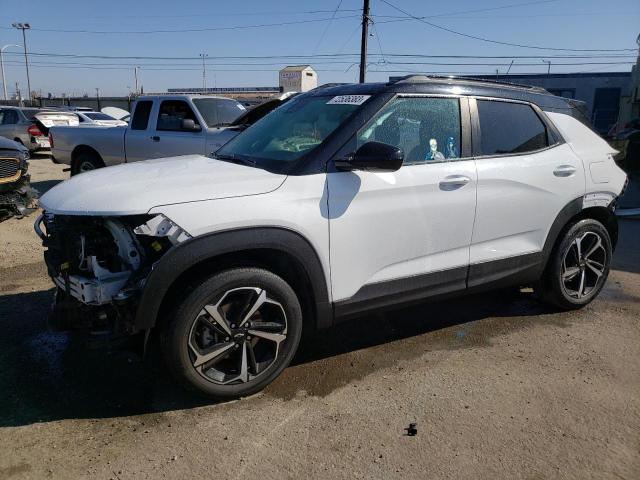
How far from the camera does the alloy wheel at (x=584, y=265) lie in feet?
14.5

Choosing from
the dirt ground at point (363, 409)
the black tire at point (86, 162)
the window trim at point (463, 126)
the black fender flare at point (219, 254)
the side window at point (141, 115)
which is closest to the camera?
the dirt ground at point (363, 409)

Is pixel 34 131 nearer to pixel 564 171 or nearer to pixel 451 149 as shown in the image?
pixel 451 149

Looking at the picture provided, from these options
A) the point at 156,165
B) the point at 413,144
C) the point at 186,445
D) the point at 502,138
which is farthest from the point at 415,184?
the point at 186,445

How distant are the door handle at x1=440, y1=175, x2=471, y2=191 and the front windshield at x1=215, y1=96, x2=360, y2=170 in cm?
77

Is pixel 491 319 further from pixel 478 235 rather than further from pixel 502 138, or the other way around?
pixel 502 138

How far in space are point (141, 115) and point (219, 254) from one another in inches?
288

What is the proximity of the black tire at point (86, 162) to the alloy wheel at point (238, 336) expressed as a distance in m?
8.04

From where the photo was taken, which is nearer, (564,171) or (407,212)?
(407,212)

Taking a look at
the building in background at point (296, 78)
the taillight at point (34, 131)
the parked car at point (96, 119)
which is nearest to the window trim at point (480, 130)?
the parked car at point (96, 119)

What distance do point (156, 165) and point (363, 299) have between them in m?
1.69

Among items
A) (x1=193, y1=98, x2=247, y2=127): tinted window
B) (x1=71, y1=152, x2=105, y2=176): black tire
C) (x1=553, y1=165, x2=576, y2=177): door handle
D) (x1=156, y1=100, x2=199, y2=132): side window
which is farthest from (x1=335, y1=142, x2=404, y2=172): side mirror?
(x1=71, y1=152, x2=105, y2=176): black tire

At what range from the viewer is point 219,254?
286cm

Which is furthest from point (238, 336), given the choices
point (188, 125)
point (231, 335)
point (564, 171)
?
point (188, 125)

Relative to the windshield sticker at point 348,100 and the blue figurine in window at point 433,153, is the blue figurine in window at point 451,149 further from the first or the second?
the windshield sticker at point 348,100
